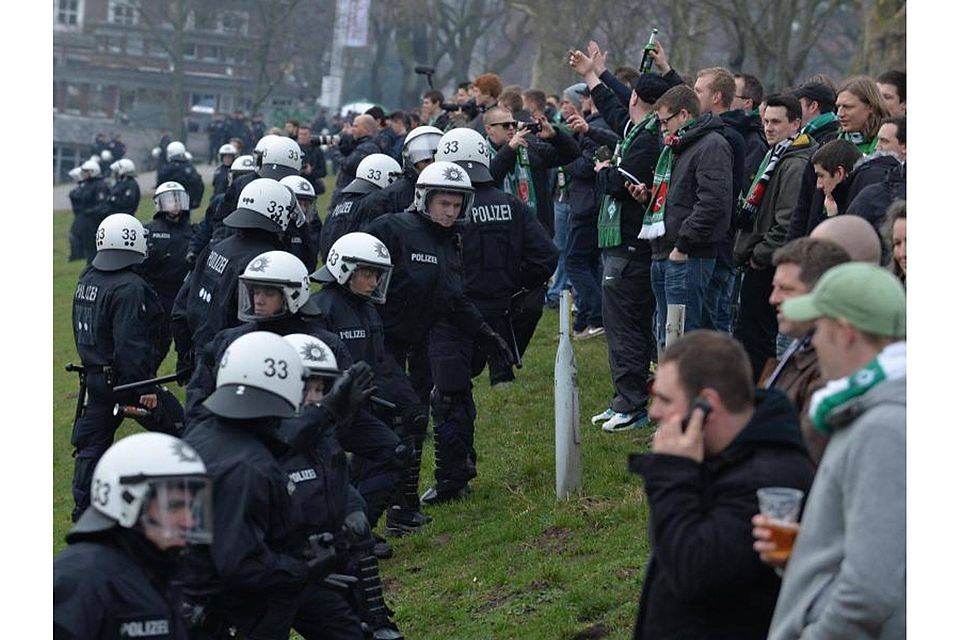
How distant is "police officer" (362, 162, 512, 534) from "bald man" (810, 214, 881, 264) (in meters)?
4.93

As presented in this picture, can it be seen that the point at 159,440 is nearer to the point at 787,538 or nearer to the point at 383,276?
the point at 787,538

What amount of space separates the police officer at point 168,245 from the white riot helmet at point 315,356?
8.13 metres

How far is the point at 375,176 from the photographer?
1330cm

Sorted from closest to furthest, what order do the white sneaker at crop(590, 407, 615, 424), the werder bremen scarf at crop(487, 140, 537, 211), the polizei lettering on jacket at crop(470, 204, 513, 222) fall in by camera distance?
the polizei lettering on jacket at crop(470, 204, 513, 222) → the white sneaker at crop(590, 407, 615, 424) → the werder bremen scarf at crop(487, 140, 537, 211)

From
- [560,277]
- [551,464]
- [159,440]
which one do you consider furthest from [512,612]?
[560,277]

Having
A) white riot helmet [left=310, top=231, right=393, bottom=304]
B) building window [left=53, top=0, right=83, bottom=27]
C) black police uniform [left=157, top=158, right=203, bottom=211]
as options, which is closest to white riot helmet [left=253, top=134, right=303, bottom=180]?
white riot helmet [left=310, top=231, right=393, bottom=304]

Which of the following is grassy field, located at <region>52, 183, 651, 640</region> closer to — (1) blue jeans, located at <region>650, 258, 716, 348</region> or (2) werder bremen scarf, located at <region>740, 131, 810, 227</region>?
(1) blue jeans, located at <region>650, 258, 716, 348</region>

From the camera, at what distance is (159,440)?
555 centimetres

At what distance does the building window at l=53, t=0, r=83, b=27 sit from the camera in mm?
79812

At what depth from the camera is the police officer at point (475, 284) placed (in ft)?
37.2

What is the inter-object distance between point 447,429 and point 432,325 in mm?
824

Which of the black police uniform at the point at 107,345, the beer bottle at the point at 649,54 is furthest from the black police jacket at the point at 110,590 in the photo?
the beer bottle at the point at 649,54

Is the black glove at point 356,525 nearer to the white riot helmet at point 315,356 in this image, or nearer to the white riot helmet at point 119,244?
the white riot helmet at point 315,356

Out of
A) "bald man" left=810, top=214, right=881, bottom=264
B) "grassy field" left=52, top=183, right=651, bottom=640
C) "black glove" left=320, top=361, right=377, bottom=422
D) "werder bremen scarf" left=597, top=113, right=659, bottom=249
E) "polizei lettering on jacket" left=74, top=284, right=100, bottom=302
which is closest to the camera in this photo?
"bald man" left=810, top=214, right=881, bottom=264
